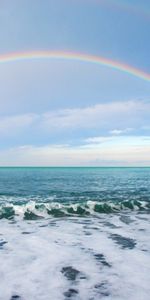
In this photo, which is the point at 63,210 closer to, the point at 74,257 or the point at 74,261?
the point at 74,257

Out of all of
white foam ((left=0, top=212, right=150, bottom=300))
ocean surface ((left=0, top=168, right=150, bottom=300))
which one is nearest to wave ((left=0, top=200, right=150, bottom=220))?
ocean surface ((left=0, top=168, right=150, bottom=300))

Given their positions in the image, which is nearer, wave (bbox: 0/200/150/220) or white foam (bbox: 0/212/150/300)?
white foam (bbox: 0/212/150/300)

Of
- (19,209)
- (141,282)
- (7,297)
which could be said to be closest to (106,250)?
(141,282)

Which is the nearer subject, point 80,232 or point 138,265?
point 138,265

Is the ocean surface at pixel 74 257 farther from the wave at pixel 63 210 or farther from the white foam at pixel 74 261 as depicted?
the wave at pixel 63 210

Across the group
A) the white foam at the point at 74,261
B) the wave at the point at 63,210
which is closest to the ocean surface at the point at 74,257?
the white foam at the point at 74,261

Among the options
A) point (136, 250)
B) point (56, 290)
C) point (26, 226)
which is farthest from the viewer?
point (26, 226)

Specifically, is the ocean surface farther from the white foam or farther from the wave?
the wave

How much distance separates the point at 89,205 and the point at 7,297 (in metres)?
14.3

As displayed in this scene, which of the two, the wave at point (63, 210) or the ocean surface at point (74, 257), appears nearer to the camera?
the ocean surface at point (74, 257)

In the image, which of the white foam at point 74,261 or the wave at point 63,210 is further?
the wave at point 63,210

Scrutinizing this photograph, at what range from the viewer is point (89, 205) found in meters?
20.4

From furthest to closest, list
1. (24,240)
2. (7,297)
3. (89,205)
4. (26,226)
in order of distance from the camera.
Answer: (89,205) → (26,226) → (24,240) → (7,297)

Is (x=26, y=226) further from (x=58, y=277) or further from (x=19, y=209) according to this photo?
(x=58, y=277)
